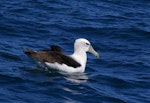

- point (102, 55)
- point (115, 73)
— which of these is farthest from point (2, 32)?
point (115, 73)

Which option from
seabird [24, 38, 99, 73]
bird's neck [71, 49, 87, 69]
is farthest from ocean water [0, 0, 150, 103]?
bird's neck [71, 49, 87, 69]

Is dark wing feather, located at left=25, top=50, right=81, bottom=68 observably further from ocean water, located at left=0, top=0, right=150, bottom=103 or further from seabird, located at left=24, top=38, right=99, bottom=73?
ocean water, located at left=0, top=0, right=150, bottom=103

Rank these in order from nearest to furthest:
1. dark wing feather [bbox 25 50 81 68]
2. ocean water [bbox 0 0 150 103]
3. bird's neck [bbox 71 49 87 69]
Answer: ocean water [bbox 0 0 150 103]
dark wing feather [bbox 25 50 81 68]
bird's neck [bbox 71 49 87 69]

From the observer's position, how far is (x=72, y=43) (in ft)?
69.9

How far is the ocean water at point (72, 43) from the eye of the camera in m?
16.0

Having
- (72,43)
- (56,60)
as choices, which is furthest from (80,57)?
(72,43)

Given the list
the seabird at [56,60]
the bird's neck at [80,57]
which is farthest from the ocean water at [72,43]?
the bird's neck at [80,57]

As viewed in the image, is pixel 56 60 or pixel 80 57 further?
pixel 80 57

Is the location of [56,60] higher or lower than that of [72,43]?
lower

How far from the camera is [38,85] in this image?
16.2 m

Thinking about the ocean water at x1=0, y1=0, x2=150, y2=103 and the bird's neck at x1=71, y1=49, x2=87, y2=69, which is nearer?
the ocean water at x1=0, y1=0, x2=150, y2=103

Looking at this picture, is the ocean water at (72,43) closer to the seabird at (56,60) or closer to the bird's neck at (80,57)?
the seabird at (56,60)

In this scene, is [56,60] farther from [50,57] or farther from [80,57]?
[80,57]

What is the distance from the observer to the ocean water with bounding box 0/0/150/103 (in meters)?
16.0
